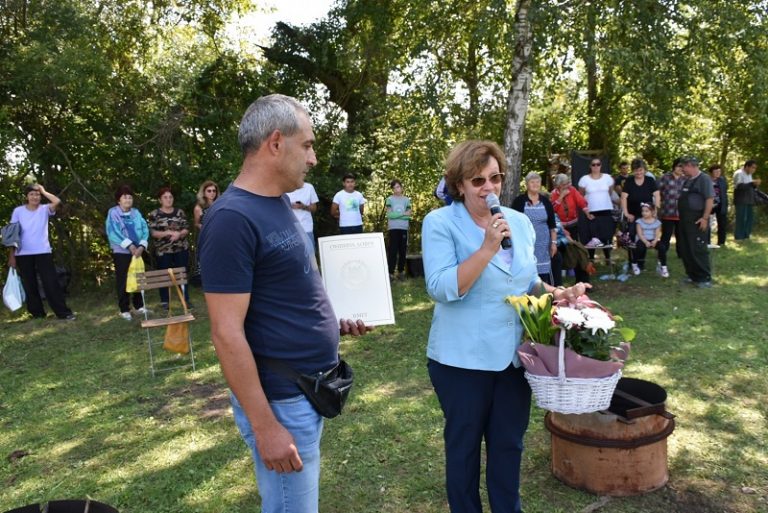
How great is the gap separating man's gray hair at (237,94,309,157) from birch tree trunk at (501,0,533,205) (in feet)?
26.2

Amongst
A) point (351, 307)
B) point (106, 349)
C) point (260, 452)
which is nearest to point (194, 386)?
point (106, 349)

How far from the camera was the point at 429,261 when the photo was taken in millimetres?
2809

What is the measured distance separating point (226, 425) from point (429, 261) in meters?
3.09

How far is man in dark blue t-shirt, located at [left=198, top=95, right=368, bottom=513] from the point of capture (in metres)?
1.90

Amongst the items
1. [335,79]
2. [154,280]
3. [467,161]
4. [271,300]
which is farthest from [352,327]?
[335,79]

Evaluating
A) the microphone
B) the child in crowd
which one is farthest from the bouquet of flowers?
the child in crowd

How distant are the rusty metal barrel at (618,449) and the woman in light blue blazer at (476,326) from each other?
0.94 metres

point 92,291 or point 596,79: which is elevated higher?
point 596,79

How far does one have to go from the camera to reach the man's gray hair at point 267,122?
6.60ft

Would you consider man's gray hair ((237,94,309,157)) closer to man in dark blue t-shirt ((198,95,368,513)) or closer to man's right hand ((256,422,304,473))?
man in dark blue t-shirt ((198,95,368,513))

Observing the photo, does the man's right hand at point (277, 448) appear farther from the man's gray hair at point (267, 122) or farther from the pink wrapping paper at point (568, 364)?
the pink wrapping paper at point (568, 364)

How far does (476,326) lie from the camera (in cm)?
276

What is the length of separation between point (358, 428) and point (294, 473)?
2923 millimetres

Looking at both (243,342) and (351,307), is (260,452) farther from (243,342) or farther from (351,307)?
(351,307)
